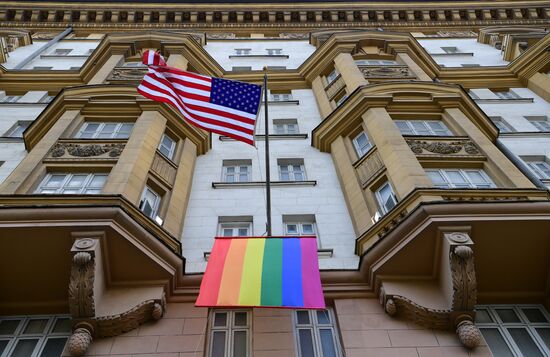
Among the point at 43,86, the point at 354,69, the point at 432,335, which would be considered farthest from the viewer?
the point at 43,86

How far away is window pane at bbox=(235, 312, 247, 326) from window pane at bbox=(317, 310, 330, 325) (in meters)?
1.83

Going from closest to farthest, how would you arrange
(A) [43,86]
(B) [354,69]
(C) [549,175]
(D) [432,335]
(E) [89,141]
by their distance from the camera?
(D) [432,335] < (E) [89,141] < (C) [549,175] < (B) [354,69] < (A) [43,86]

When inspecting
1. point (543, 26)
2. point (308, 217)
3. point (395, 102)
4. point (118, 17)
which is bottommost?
point (308, 217)

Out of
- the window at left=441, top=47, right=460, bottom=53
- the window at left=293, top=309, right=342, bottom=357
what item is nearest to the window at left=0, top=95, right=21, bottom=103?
the window at left=293, top=309, right=342, bottom=357

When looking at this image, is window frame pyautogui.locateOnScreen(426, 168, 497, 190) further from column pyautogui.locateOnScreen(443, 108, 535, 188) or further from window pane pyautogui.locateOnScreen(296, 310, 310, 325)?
window pane pyautogui.locateOnScreen(296, 310, 310, 325)

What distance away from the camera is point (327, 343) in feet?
35.7

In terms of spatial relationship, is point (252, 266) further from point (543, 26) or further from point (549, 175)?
point (543, 26)

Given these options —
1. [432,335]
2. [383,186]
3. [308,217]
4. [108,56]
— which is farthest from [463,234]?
[108,56]

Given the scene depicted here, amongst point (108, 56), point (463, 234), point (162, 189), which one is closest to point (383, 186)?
point (463, 234)

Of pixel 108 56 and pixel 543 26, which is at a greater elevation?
pixel 543 26

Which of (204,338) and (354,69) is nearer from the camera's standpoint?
(204,338)

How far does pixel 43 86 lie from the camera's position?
2528cm

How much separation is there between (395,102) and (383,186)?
499cm

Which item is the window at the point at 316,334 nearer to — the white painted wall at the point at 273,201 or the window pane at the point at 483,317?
the white painted wall at the point at 273,201
